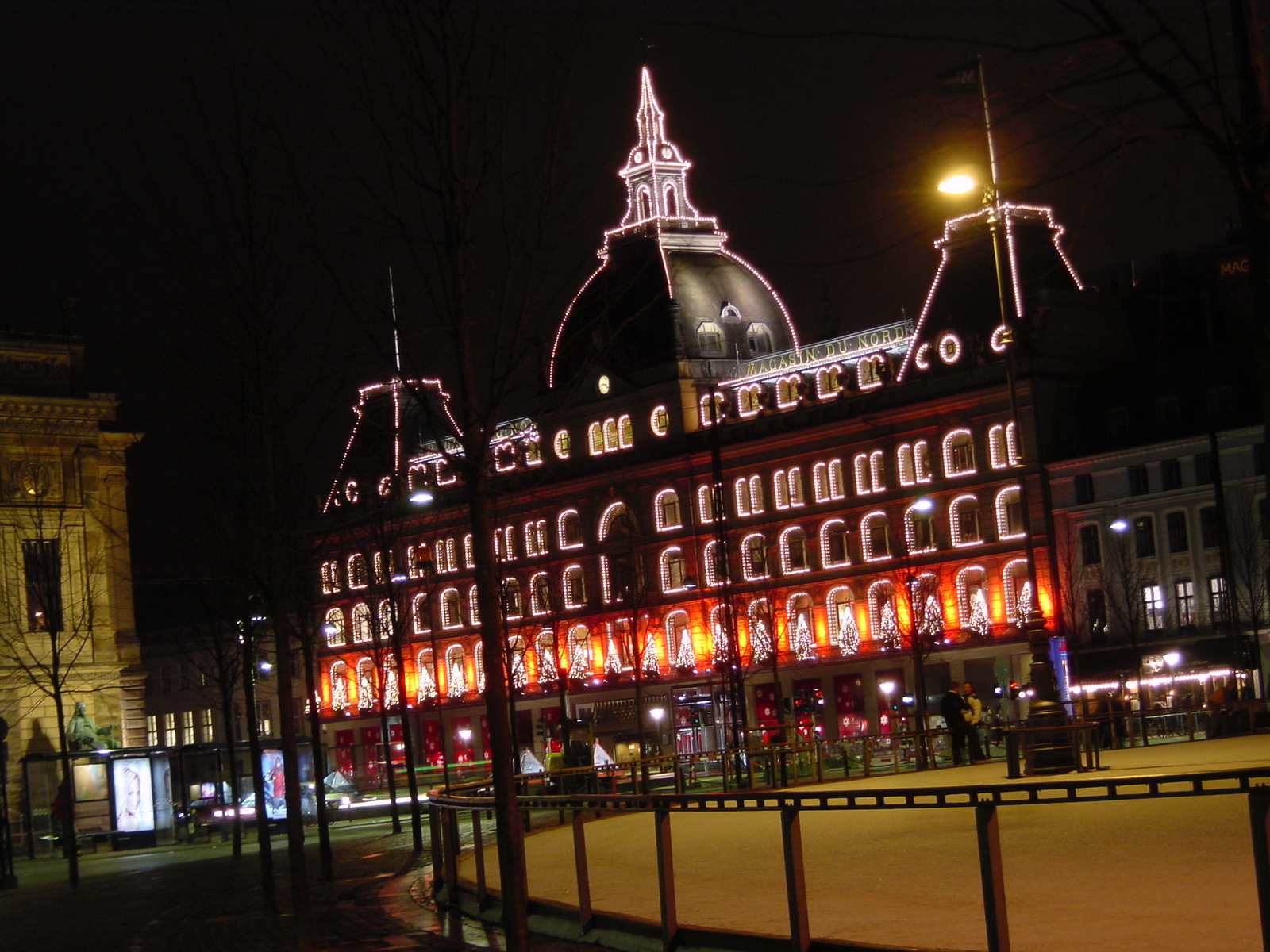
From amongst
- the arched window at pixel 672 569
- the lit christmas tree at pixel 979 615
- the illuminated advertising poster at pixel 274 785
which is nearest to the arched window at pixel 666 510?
the arched window at pixel 672 569

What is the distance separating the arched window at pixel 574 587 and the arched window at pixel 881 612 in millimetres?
19093

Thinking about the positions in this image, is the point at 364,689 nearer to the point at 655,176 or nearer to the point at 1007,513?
the point at 655,176

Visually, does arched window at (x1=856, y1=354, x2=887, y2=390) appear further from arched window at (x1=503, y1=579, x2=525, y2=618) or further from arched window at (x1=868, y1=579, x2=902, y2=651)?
arched window at (x1=503, y1=579, x2=525, y2=618)

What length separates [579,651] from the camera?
330ft

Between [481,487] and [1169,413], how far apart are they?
223ft

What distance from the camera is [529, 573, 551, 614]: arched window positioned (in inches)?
3942

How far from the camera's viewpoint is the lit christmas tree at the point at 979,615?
270 ft

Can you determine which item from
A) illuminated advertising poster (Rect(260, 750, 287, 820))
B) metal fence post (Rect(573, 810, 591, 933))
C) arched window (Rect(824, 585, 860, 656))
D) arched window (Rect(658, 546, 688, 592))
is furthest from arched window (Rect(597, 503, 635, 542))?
metal fence post (Rect(573, 810, 591, 933))

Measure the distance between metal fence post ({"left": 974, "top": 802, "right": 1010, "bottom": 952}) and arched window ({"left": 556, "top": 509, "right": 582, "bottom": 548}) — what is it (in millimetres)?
90555

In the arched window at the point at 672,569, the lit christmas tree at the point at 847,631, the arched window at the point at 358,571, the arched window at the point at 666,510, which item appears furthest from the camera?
the arched window at the point at 666,510

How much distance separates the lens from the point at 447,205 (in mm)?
12836

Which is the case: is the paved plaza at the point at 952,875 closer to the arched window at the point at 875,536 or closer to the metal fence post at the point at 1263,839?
the metal fence post at the point at 1263,839

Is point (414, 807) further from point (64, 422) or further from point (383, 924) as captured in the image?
point (64, 422)

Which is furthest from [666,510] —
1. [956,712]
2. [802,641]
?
[956,712]
